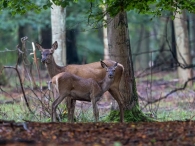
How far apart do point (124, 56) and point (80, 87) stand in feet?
3.78

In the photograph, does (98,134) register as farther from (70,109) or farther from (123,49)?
(123,49)

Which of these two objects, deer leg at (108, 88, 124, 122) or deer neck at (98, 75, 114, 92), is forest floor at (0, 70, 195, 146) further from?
deer neck at (98, 75, 114, 92)

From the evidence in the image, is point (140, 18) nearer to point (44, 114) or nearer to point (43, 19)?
point (43, 19)

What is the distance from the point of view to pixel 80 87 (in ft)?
33.3

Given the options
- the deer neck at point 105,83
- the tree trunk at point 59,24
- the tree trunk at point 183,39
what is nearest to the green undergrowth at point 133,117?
the deer neck at point 105,83

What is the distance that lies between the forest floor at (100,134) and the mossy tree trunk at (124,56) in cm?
283

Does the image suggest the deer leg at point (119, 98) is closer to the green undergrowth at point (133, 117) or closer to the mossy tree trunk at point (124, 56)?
the mossy tree trunk at point (124, 56)

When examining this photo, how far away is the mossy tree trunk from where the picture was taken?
10500 mm

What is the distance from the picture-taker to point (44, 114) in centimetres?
1124

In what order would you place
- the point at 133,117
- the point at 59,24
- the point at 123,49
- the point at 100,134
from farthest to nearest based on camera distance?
1. the point at 59,24
2. the point at 133,117
3. the point at 123,49
4. the point at 100,134

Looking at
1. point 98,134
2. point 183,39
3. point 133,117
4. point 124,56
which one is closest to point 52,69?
point 124,56

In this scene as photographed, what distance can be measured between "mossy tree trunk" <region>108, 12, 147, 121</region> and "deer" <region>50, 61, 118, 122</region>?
1.02 ft

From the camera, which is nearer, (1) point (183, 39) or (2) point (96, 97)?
(2) point (96, 97)

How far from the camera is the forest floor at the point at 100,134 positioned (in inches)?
259
